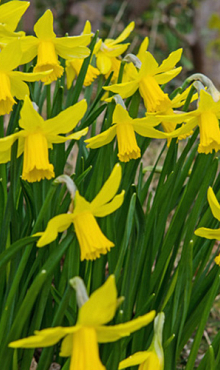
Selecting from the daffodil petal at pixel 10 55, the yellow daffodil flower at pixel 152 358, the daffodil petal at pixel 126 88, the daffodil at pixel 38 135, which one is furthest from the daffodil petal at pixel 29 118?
the yellow daffodil flower at pixel 152 358

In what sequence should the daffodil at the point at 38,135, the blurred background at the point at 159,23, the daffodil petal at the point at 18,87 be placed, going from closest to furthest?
the daffodil at the point at 38,135
the daffodil petal at the point at 18,87
the blurred background at the point at 159,23

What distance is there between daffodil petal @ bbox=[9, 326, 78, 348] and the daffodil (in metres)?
0.35

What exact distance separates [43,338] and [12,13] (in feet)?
2.80

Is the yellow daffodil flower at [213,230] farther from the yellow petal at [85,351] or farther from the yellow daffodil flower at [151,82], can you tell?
the yellow petal at [85,351]

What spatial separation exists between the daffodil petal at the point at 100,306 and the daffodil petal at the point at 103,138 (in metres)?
0.47

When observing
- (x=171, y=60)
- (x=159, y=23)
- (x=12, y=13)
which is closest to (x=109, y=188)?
(x=171, y=60)

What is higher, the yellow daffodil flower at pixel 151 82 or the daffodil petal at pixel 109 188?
the yellow daffodil flower at pixel 151 82

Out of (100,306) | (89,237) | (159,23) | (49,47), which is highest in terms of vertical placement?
(159,23)

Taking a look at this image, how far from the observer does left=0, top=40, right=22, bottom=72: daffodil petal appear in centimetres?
107

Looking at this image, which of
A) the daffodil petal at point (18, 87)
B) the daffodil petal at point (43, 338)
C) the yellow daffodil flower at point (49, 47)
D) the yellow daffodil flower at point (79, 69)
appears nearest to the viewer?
the daffodil petal at point (43, 338)

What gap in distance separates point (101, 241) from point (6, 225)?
33cm

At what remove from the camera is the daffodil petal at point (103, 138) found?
1.18 m

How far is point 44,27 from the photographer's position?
50.4 inches

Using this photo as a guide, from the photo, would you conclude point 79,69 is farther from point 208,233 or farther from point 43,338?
point 43,338
